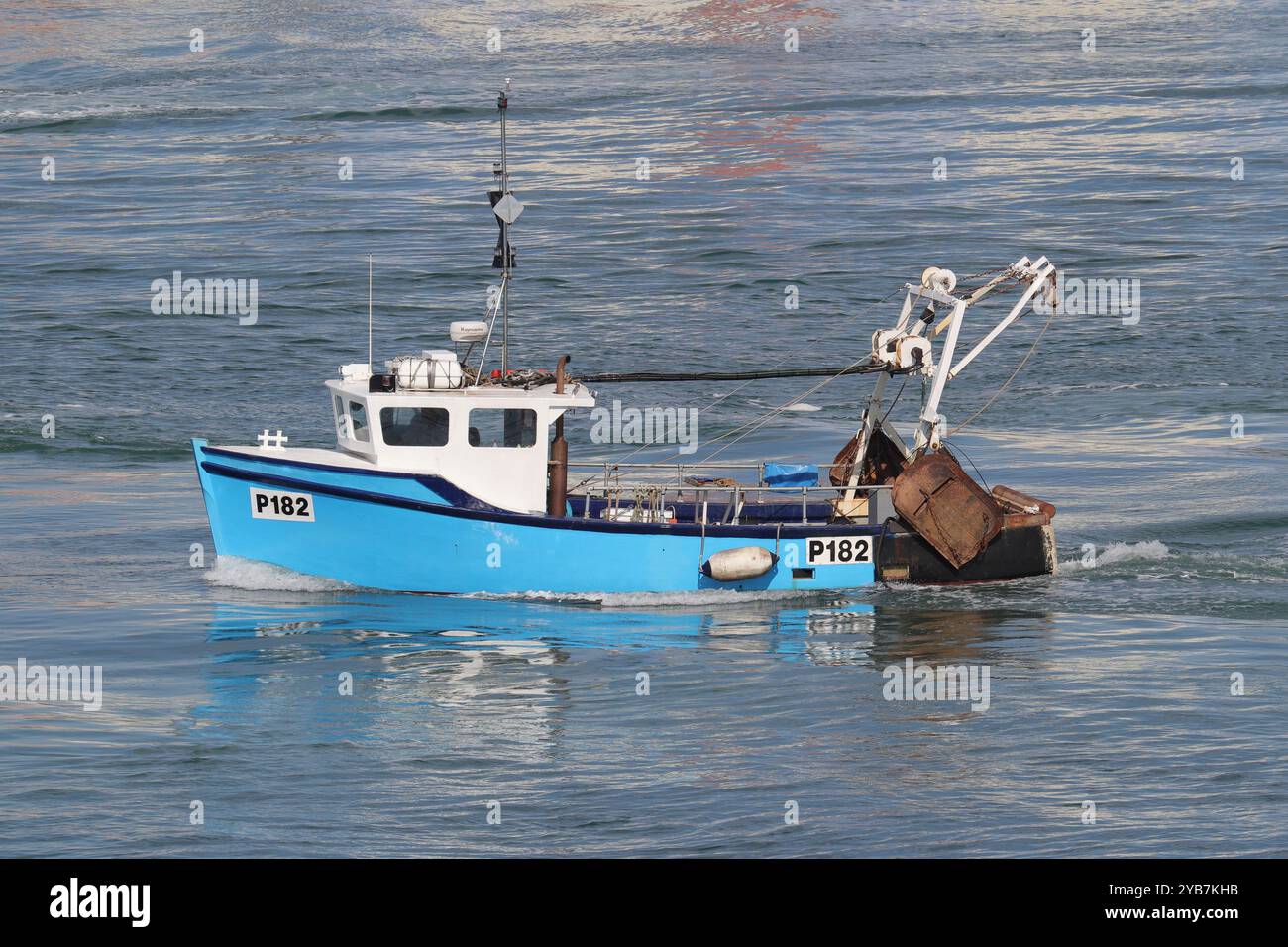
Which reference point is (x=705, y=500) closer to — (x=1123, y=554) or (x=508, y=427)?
(x=508, y=427)

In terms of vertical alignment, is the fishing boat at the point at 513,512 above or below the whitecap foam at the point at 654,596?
above

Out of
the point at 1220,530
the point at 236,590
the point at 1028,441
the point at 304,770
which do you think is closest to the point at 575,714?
the point at 304,770

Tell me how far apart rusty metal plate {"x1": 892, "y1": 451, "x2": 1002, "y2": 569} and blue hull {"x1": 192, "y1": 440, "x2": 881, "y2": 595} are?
1.47 metres

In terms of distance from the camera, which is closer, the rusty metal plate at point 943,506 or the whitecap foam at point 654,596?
the whitecap foam at point 654,596

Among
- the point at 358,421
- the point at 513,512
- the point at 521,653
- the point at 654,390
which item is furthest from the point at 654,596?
the point at 654,390

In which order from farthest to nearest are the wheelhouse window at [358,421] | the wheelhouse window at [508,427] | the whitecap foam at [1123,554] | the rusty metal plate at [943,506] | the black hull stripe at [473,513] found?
the whitecap foam at [1123,554], the rusty metal plate at [943,506], the wheelhouse window at [358,421], the wheelhouse window at [508,427], the black hull stripe at [473,513]

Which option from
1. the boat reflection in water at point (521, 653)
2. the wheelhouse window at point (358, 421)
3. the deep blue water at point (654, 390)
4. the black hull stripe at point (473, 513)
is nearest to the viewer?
the deep blue water at point (654, 390)

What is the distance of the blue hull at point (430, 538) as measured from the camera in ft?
80.2

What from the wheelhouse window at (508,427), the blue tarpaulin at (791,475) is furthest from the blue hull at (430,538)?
the blue tarpaulin at (791,475)

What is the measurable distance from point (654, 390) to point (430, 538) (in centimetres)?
1615

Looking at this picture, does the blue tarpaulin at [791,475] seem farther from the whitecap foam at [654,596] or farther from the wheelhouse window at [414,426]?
the wheelhouse window at [414,426]

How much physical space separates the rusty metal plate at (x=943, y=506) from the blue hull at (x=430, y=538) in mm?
1468

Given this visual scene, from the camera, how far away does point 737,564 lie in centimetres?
2489

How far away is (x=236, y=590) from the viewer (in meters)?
25.8
